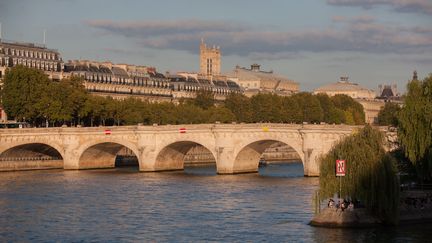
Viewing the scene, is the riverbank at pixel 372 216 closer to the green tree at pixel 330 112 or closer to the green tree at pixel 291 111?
the green tree at pixel 291 111

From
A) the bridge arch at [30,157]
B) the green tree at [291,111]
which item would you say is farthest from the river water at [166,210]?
the green tree at [291,111]

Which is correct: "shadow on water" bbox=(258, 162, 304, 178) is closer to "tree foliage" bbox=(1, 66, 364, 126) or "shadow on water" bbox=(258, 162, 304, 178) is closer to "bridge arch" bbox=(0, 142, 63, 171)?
"tree foliage" bbox=(1, 66, 364, 126)

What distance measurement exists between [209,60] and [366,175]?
465 ft

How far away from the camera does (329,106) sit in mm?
149000

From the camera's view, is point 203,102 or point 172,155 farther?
point 203,102

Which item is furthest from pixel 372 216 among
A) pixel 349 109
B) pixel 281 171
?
pixel 349 109

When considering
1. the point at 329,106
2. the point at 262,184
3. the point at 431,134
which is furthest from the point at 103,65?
the point at 431,134

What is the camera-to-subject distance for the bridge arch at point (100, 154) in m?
89.7

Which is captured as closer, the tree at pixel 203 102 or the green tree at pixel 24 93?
the green tree at pixel 24 93

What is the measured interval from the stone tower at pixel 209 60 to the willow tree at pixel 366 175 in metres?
138

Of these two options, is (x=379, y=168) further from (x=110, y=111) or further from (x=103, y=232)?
(x=110, y=111)

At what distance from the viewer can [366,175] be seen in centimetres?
4834

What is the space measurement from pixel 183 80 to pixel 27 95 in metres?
56.2

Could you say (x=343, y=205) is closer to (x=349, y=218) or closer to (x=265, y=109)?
(x=349, y=218)
